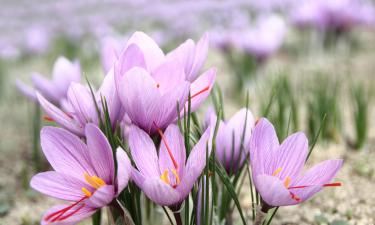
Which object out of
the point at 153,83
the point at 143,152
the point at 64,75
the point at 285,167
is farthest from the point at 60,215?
the point at 64,75

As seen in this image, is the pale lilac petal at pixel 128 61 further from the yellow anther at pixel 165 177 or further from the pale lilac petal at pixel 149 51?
the yellow anther at pixel 165 177

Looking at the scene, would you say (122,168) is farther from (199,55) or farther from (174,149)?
(199,55)

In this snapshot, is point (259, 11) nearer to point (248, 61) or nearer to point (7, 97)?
point (248, 61)

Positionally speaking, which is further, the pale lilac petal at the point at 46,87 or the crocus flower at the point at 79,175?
the pale lilac petal at the point at 46,87

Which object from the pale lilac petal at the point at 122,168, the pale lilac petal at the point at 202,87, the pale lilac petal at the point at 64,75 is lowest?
the pale lilac petal at the point at 122,168

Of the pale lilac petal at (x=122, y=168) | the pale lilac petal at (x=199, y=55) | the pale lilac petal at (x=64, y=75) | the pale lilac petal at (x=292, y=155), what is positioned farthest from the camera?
the pale lilac petal at (x=64, y=75)

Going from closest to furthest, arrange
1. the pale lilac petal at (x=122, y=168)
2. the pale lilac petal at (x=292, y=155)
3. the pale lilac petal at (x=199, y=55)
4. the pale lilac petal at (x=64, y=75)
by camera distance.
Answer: the pale lilac petal at (x=122, y=168)
the pale lilac petal at (x=292, y=155)
the pale lilac petal at (x=199, y=55)
the pale lilac petal at (x=64, y=75)

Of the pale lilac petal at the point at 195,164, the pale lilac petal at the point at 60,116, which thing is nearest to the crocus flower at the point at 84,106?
the pale lilac petal at the point at 60,116
